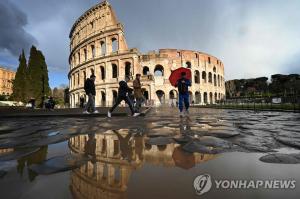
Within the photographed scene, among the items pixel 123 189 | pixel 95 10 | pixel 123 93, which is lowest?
pixel 123 189

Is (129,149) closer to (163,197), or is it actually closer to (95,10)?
(163,197)

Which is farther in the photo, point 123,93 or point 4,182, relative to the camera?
point 123,93

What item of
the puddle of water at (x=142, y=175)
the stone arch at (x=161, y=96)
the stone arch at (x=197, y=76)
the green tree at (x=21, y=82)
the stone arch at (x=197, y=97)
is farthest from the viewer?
the stone arch at (x=197, y=76)

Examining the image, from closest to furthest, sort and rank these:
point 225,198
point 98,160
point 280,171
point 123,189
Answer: point 225,198, point 123,189, point 280,171, point 98,160

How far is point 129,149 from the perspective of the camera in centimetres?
252

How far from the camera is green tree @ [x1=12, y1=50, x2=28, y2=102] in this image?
143ft

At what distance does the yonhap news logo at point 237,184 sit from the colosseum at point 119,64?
32.6 m

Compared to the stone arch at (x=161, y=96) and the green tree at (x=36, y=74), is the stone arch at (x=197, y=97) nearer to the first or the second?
the stone arch at (x=161, y=96)

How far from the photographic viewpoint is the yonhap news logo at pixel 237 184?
53.2 inches

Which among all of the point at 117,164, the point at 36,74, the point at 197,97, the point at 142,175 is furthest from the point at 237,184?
the point at 36,74

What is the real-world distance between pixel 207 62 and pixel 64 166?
47.6 m

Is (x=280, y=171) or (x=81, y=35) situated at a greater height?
(x=81, y=35)

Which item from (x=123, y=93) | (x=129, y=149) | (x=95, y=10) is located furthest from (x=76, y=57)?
(x=129, y=149)

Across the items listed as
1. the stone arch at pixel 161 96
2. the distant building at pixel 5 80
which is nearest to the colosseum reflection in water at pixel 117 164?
the stone arch at pixel 161 96
